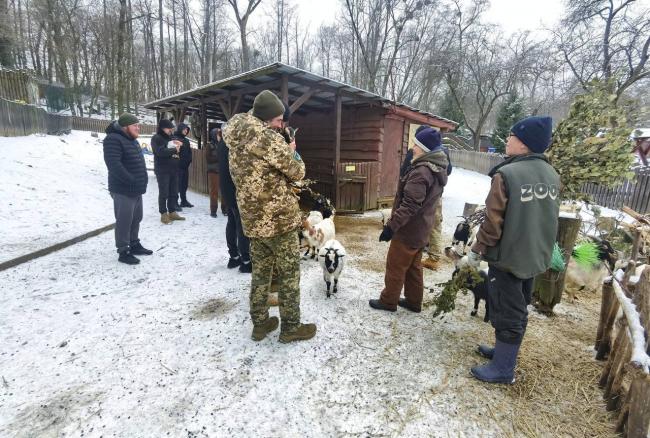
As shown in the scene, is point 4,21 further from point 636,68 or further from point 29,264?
point 636,68

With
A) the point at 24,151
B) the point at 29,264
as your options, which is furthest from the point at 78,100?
the point at 29,264

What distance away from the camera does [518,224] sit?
2158 millimetres

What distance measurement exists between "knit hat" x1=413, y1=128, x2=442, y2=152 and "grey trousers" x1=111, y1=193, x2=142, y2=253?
363 cm

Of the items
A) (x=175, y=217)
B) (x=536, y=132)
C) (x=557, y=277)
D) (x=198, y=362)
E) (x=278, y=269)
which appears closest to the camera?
(x=536, y=132)

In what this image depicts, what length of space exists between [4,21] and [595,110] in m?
24.7

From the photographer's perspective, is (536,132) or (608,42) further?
(608,42)

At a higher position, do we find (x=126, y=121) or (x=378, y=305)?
(x=126, y=121)

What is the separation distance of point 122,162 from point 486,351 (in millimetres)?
4536

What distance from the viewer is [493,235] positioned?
2.23 meters

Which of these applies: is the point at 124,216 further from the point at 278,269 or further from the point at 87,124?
the point at 87,124

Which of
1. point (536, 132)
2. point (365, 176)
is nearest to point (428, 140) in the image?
point (536, 132)

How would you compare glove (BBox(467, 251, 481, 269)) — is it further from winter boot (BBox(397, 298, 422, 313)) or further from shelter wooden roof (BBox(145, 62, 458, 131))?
shelter wooden roof (BBox(145, 62, 458, 131))

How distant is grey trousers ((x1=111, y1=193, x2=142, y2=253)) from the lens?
13.6 feet

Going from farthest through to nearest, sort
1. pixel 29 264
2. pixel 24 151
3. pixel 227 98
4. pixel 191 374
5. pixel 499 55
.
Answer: pixel 499 55
pixel 24 151
pixel 227 98
pixel 29 264
pixel 191 374
